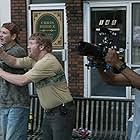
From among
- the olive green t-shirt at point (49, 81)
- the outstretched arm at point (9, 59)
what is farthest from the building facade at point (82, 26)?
the olive green t-shirt at point (49, 81)

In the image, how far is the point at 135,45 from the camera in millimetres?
7789

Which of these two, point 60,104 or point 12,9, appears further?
point 12,9

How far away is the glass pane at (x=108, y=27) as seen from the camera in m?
7.82

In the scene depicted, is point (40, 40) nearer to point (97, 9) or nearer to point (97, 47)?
point (97, 47)

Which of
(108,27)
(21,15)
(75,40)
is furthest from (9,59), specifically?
(21,15)

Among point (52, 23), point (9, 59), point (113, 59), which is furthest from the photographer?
point (52, 23)

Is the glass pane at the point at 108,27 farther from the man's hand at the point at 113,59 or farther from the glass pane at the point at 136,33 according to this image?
the man's hand at the point at 113,59

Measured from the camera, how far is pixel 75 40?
26.2ft

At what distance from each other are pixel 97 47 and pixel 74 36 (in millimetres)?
5036

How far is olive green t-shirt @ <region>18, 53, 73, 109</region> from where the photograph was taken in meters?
4.33

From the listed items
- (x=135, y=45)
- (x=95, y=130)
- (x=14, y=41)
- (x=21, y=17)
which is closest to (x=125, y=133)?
(x=95, y=130)

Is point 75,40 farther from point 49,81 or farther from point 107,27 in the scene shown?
point 49,81

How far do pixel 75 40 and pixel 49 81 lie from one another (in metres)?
3.68

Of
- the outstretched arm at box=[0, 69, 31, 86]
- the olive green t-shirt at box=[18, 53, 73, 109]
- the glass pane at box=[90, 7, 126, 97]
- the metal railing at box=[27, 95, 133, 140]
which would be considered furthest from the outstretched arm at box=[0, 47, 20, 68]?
the glass pane at box=[90, 7, 126, 97]
